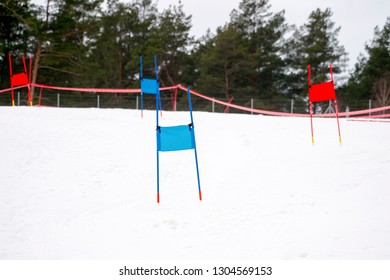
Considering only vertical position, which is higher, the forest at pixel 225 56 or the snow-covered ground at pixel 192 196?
the forest at pixel 225 56

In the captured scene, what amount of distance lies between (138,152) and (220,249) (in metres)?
4.60

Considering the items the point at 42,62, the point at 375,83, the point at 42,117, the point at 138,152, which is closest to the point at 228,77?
the point at 375,83

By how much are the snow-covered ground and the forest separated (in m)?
22.5

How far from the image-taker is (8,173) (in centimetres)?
727

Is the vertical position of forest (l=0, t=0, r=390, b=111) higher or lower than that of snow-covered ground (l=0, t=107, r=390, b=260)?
higher

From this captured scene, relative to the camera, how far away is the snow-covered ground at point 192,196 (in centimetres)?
471

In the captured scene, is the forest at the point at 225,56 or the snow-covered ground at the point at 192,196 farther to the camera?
the forest at the point at 225,56

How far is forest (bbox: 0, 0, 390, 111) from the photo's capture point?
33.5 meters

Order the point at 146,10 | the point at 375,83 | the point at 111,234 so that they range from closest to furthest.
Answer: the point at 111,234
the point at 375,83
the point at 146,10

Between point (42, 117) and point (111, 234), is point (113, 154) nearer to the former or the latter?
point (111, 234)

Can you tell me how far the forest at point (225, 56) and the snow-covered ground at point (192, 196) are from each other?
22.5 meters

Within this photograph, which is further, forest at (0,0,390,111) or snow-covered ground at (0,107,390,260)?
forest at (0,0,390,111)

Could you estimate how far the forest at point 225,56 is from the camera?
33531 mm

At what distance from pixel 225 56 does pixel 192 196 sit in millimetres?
30167
